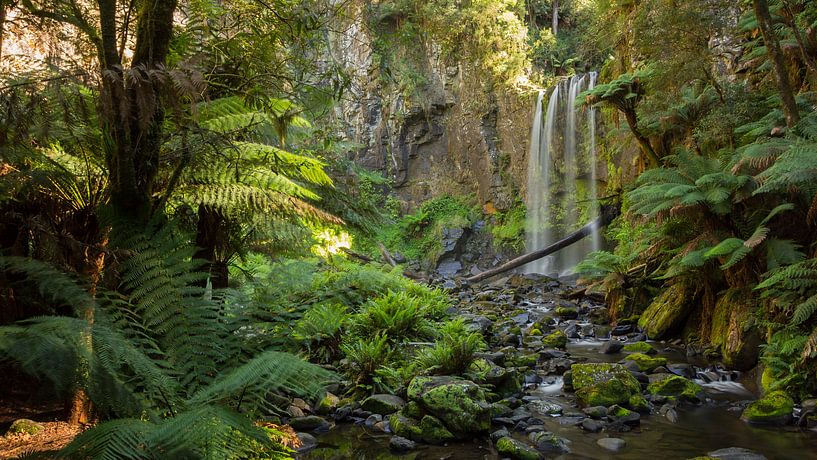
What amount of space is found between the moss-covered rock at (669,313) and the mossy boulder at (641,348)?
1.49 feet

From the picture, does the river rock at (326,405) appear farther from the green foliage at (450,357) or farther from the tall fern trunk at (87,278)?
the tall fern trunk at (87,278)

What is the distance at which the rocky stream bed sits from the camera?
375 centimetres

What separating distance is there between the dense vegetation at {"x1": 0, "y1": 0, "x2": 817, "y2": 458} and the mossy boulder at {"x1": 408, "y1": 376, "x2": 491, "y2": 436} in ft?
1.97

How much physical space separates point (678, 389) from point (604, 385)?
2.61 feet

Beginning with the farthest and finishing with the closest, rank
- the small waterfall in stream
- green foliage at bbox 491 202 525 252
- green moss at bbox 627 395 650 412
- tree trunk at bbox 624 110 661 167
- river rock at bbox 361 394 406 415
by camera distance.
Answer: green foliage at bbox 491 202 525 252
the small waterfall in stream
tree trunk at bbox 624 110 661 167
green moss at bbox 627 395 650 412
river rock at bbox 361 394 406 415

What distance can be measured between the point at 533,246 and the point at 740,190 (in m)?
11.6

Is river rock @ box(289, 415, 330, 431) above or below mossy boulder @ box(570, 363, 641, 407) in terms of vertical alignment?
below

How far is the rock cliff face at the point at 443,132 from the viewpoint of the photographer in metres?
18.3

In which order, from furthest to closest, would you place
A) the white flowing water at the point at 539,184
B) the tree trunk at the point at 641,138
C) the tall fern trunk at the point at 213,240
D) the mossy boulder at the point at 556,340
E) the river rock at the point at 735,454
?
the white flowing water at the point at 539,184, the tree trunk at the point at 641,138, the mossy boulder at the point at 556,340, the tall fern trunk at the point at 213,240, the river rock at the point at 735,454

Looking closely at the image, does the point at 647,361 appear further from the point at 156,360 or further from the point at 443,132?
the point at 443,132

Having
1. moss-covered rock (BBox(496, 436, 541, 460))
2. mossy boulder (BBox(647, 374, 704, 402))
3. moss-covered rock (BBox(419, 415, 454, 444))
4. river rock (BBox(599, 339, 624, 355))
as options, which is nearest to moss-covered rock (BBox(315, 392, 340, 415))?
moss-covered rock (BBox(419, 415, 454, 444))

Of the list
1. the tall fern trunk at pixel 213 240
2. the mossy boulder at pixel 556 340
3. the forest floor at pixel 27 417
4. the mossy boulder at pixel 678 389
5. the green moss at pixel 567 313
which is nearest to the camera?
the forest floor at pixel 27 417

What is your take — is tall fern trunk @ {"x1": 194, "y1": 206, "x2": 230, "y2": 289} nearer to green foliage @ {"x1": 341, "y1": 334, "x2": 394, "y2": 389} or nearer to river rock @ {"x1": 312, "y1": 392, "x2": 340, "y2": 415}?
river rock @ {"x1": 312, "y1": 392, "x2": 340, "y2": 415}

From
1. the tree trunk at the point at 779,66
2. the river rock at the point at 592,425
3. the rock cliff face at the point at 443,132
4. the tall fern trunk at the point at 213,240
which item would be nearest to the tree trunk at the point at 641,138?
the tree trunk at the point at 779,66
